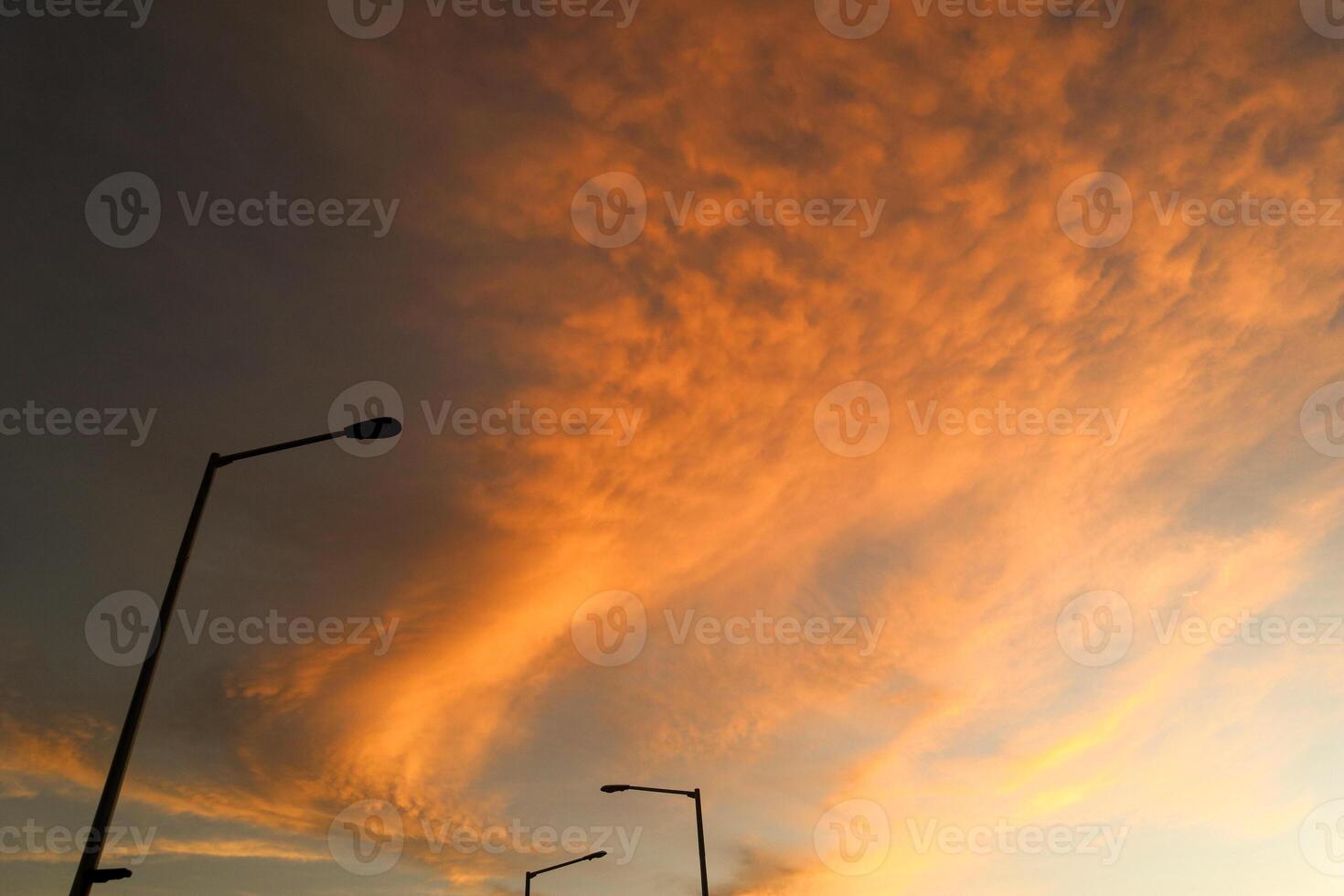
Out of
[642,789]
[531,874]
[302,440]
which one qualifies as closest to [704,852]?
[642,789]

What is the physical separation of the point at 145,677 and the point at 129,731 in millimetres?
713

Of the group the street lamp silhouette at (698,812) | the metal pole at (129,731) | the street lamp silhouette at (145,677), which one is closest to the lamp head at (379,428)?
the street lamp silhouette at (145,677)

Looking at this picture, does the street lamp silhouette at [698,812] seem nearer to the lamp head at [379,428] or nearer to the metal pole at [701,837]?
the metal pole at [701,837]

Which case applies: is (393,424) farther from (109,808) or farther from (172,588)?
(109,808)

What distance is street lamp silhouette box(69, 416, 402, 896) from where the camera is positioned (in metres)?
9.66

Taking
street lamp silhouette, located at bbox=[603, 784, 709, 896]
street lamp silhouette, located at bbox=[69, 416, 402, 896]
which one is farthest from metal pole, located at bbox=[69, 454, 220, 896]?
street lamp silhouette, located at bbox=[603, 784, 709, 896]

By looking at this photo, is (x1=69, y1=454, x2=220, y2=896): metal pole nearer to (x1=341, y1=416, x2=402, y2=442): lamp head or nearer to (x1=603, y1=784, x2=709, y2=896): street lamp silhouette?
(x1=341, y1=416, x2=402, y2=442): lamp head

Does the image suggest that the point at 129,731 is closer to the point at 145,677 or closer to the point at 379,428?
the point at 145,677

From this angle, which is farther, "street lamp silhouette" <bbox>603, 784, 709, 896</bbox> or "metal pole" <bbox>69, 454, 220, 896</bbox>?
"street lamp silhouette" <bbox>603, 784, 709, 896</bbox>

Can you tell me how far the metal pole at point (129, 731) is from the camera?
31.7 feet

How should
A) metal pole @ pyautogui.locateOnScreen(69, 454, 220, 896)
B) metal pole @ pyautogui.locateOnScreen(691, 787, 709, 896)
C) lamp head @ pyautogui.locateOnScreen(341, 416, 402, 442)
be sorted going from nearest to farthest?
metal pole @ pyautogui.locateOnScreen(69, 454, 220, 896) < lamp head @ pyautogui.locateOnScreen(341, 416, 402, 442) < metal pole @ pyautogui.locateOnScreen(691, 787, 709, 896)

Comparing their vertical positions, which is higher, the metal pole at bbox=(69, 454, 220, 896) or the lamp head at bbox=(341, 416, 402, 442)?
the lamp head at bbox=(341, 416, 402, 442)

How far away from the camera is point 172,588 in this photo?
38.3 feet

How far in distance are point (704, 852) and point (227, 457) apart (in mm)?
20305
